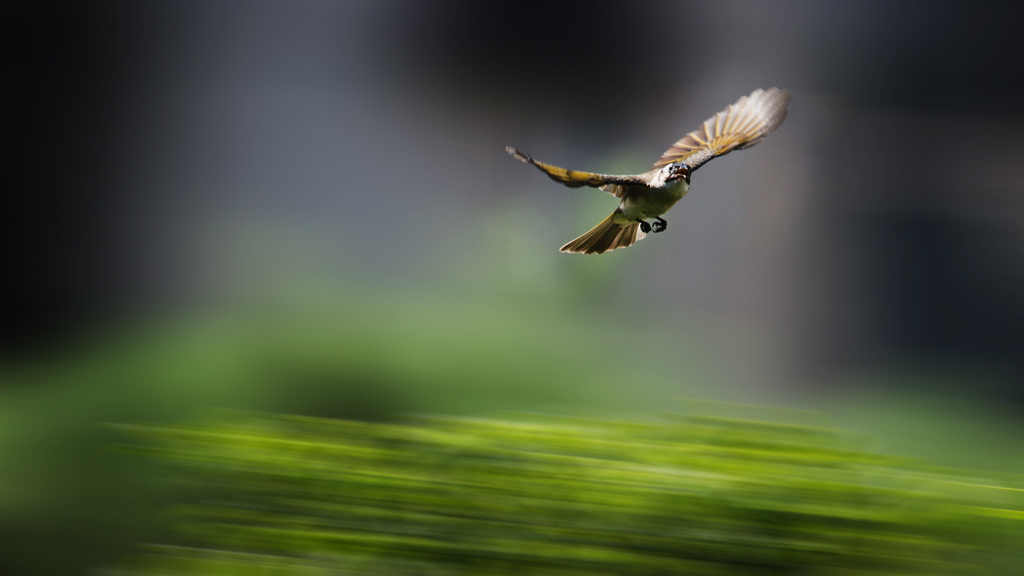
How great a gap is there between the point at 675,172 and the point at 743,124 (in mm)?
270

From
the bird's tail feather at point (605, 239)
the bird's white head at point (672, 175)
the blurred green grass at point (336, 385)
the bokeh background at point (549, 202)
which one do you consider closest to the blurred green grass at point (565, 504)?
the blurred green grass at point (336, 385)

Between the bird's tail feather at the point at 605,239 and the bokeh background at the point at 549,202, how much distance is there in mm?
1692

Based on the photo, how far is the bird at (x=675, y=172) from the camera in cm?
106

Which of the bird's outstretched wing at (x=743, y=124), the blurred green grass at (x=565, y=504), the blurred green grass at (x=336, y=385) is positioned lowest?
the blurred green grass at (x=565, y=504)

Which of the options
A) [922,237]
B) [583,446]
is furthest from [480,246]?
[583,446]

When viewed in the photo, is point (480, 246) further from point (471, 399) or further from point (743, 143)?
point (743, 143)

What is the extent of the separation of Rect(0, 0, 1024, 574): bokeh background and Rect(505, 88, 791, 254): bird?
1720 mm

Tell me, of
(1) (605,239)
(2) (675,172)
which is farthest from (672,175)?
(1) (605,239)

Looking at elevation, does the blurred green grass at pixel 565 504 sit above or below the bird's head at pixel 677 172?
below

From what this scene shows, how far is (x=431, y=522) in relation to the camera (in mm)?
1315

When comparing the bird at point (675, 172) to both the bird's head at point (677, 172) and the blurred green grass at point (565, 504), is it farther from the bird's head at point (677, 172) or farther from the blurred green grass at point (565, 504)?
the blurred green grass at point (565, 504)

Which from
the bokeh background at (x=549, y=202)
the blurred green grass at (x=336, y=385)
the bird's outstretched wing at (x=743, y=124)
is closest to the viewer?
the bird's outstretched wing at (x=743, y=124)

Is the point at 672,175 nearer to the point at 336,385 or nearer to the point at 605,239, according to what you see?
the point at 605,239

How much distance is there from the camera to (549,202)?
3355 millimetres
